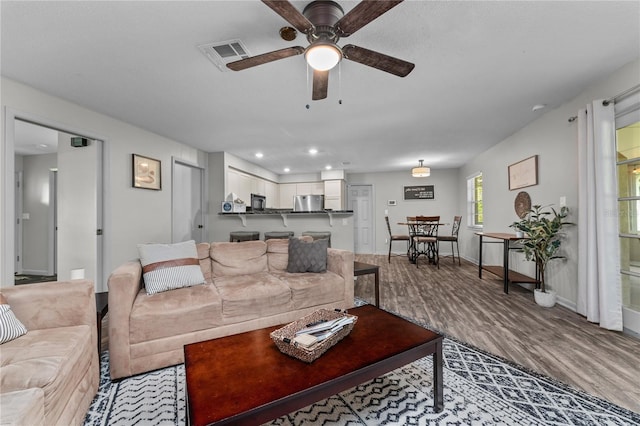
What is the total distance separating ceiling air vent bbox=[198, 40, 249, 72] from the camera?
1.99 meters

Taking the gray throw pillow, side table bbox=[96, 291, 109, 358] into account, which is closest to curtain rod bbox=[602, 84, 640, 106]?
the gray throw pillow

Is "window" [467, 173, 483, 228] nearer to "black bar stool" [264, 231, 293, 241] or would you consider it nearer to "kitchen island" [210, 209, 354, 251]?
"kitchen island" [210, 209, 354, 251]

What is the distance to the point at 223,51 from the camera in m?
2.08

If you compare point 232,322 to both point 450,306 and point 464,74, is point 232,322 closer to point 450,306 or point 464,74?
point 450,306

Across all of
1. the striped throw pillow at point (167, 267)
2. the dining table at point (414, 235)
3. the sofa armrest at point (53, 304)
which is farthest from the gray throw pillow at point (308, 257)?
the dining table at point (414, 235)

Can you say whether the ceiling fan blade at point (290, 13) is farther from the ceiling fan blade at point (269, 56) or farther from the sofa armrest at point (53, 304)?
the sofa armrest at point (53, 304)

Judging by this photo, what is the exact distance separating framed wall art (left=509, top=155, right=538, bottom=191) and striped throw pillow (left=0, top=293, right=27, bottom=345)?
515 cm

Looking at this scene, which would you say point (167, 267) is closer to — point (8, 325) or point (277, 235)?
point (8, 325)

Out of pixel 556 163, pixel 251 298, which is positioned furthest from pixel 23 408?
pixel 556 163

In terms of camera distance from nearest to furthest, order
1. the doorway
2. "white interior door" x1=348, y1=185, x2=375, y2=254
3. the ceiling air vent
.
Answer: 1. the ceiling air vent
2. the doorway
3. "white interior door" x1=348, y1=185, x2=375, y2=254

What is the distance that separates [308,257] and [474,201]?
5157 mm

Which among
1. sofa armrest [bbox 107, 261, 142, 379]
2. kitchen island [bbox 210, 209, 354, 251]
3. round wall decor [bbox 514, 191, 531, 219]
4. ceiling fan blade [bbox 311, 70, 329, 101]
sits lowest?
sofa armrest [bbox 107, 261, 142, 379]

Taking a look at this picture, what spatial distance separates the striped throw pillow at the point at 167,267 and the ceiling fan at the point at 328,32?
1.63 m

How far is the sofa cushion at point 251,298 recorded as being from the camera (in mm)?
2090
